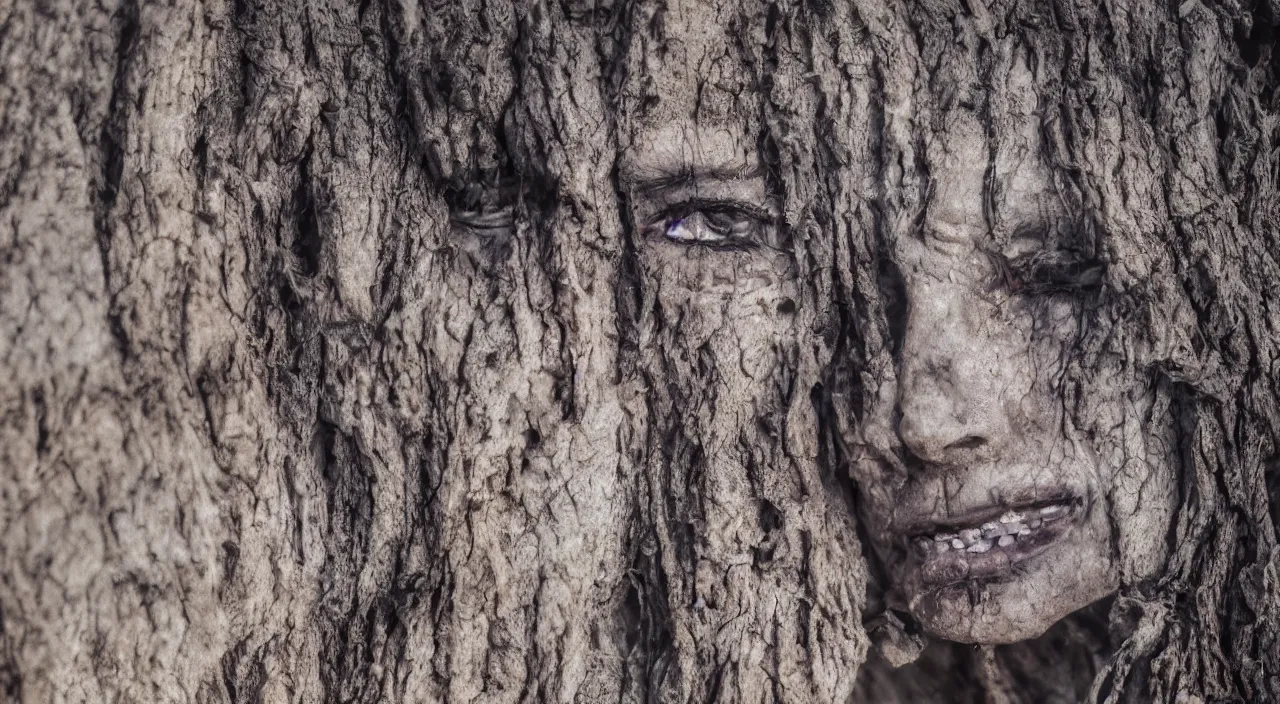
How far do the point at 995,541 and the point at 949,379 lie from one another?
40cm

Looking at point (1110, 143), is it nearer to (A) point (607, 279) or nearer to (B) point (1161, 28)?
(B) point (1161, 28)

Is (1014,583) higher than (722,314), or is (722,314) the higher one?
(722,314)

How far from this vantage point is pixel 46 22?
6.75 feet

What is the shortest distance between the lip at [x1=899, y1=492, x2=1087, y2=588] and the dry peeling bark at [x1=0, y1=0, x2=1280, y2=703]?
19cm

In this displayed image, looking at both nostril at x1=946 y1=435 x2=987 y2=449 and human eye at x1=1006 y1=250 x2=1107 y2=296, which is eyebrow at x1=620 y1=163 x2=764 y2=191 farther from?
nostril at x1=946 y1=435 x2=987 y2=449

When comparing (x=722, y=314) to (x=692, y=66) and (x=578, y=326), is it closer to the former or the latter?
(x=578, y=326)

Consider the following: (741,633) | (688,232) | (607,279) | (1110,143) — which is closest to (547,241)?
(607,279)

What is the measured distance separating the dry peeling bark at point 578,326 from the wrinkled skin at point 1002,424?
0.07 metres

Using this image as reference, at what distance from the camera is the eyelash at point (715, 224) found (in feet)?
7.84

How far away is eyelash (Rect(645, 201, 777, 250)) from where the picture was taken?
7.84 feet

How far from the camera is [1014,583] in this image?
230cm

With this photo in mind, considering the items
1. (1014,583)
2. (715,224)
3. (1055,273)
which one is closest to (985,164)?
(1055,273)

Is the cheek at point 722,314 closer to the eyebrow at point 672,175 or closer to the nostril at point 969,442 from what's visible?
the eyebrow at point 672,175

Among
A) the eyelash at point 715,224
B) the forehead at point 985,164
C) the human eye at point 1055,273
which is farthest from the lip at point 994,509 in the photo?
the eyelash at point 715,224
